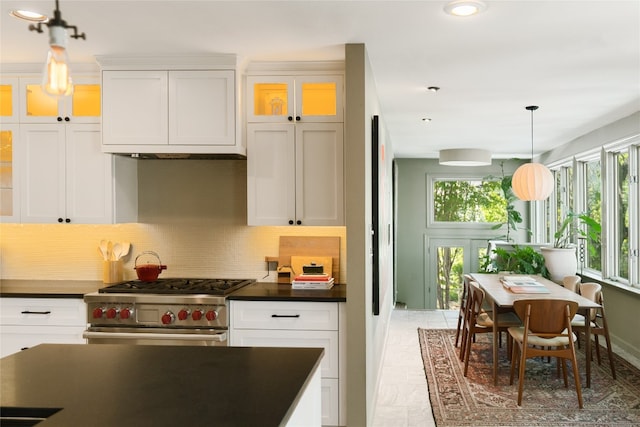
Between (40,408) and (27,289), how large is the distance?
2578 mm

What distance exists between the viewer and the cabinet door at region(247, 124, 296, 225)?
381 centimetres

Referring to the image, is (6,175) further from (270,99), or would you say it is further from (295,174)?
(295,174)

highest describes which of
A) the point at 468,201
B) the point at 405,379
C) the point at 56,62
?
the point at 56,62

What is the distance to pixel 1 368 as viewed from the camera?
6.62ft

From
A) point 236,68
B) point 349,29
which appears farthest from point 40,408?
point 236,68

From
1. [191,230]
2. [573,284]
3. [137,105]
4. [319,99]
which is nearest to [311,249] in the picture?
[191,230]

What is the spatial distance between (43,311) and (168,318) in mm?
853

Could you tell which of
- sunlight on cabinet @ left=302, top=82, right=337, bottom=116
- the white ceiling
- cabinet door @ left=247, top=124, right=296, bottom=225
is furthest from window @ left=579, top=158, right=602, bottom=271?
cabinet door @ left=247, top=124, right=296, bottom=225

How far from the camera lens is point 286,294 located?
12.0 feet

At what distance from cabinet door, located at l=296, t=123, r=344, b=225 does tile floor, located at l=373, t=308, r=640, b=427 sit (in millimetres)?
1489

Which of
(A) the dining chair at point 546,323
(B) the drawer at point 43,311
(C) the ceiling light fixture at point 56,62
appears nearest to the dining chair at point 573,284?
(A) the dining chair at point 546,323

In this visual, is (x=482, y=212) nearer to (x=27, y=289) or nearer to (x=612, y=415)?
(x=612, y=415)

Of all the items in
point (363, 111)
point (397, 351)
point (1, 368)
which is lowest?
point (397, 351)

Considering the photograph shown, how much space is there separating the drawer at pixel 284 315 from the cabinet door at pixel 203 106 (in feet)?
3.40
